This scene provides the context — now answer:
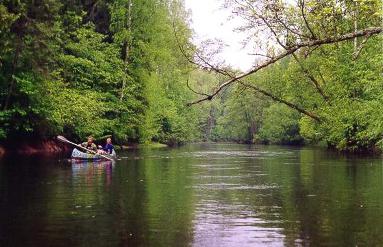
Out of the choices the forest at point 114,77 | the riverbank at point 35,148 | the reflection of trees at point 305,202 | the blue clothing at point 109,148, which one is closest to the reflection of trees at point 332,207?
the reflection of trees at point 305,202

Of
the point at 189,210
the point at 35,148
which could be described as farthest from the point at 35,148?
the point at 189,210

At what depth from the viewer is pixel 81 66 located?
46.7 metres

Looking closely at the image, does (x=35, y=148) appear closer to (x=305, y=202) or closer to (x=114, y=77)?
(x=114, y=77)

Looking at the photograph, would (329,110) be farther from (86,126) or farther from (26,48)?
(26,48)

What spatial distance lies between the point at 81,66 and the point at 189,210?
3551 centimetres

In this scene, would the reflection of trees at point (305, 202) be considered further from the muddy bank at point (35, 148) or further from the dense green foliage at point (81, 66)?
the muddy bank at point (35, 148)

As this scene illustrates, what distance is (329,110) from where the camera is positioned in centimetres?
4191

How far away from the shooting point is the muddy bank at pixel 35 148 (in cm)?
4089

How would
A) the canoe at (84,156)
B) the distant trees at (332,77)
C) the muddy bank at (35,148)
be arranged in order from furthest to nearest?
→ the muddy bank at (35,148), the canoe at (84,156), the distant trees at (332,77)

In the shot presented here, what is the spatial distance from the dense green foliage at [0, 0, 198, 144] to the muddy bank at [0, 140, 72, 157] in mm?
781

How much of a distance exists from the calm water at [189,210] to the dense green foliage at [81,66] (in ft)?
44.4

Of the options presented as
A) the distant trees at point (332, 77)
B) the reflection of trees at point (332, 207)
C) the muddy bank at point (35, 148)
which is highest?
the distant trees at point (332, 77)

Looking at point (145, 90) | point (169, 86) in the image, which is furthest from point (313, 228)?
point (169, 86)

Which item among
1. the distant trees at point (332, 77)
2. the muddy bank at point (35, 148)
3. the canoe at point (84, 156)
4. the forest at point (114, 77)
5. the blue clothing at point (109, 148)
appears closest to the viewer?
the distant trees at point (332, 77)
